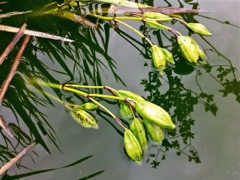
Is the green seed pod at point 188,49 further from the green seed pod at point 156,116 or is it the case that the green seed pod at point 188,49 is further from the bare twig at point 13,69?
the bare twig at point 13,69

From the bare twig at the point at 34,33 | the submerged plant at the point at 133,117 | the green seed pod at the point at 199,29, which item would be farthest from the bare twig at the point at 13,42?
the green seed pod at the point at 199,29

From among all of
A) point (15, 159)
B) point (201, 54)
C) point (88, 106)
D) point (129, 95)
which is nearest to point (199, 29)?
point (201, 54)

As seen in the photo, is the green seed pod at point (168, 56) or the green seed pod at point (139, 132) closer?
the green seed pod at point (139, 132)

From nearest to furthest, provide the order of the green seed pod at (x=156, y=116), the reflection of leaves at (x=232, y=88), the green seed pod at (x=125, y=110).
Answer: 1. the green seed pod at (x=156, y=116)
2. the green seed pod at (x=125, y=110)
3. the reflection of leaves at (x=232, y=88)

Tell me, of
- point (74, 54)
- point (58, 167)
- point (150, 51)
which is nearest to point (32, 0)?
point (74, 54)

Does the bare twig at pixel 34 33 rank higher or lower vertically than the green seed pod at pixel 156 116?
higher

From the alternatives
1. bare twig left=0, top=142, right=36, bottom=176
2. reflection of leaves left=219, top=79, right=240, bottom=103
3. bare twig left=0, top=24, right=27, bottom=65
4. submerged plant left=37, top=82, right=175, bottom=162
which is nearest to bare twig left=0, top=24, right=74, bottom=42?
bare twig left=0, top=24, right=27, bottom=65

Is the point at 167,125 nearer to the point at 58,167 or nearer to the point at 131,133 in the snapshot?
the point at 131,133
